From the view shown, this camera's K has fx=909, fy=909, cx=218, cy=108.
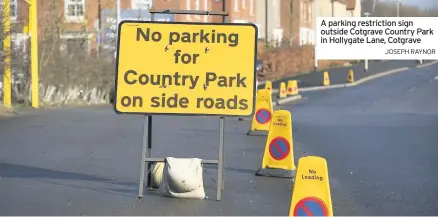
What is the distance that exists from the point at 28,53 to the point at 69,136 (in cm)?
945

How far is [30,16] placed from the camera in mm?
25953

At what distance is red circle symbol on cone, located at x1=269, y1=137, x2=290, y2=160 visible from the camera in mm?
11938

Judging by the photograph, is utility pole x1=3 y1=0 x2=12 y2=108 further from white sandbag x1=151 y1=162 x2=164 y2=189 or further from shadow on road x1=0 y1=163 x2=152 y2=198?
white sandbag x1=151 y1=162 x2=164 y2=189

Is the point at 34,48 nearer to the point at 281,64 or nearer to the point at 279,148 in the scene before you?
the point at 279,148

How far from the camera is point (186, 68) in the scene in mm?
9734

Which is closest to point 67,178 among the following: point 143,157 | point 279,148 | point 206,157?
point 143,157

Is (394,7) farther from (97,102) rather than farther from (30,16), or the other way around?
(97,102)

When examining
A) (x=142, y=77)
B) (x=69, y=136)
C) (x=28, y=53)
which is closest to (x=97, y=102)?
(x=28, y=53)

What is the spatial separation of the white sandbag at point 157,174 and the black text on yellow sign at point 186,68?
96 cm

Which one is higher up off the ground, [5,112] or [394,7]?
[394,7]

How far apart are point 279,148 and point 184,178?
2563mm

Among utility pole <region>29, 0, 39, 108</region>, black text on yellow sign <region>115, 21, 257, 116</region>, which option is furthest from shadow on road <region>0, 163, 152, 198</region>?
utility pole <region>29, 0, 39, 108</region>

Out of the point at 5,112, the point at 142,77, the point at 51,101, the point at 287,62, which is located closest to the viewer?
the point at 142,77
